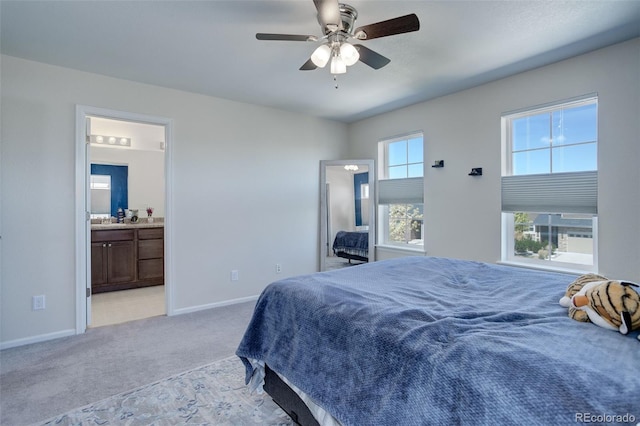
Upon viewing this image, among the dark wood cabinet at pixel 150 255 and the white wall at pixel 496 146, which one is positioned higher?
the white wall at pixel 496 146

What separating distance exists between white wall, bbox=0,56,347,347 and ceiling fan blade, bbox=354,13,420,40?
250 cm

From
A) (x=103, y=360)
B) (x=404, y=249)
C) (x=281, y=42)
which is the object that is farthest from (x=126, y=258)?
(x=404, y=249)

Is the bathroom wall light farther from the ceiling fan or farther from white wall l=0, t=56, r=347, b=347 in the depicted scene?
the ceiling fan

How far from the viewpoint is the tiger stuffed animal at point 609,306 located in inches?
42.8

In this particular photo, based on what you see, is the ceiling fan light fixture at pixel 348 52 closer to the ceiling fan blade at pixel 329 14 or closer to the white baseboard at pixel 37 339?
the ceiling fan blade at pixel 329 14

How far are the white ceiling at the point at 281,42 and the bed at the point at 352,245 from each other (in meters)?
2.08

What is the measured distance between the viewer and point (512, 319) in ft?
4.14

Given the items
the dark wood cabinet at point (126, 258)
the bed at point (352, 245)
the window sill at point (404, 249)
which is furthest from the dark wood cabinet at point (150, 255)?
the window sill at point (404, 249)

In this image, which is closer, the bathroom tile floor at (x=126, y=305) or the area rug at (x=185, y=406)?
the area rug at (x=185, y=406)

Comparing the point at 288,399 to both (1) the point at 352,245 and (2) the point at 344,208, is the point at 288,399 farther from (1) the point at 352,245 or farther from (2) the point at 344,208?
(2) the point at 344,208

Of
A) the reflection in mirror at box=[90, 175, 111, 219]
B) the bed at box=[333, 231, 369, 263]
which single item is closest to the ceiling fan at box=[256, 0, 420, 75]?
the bed at box=[333, 231, 369, 263]

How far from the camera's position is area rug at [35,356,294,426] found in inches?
70.0

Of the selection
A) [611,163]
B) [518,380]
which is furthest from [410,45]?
[518,380]

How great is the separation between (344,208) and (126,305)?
3125 mm
